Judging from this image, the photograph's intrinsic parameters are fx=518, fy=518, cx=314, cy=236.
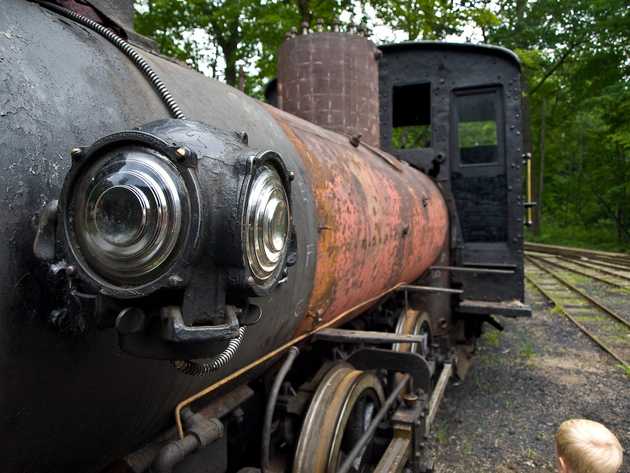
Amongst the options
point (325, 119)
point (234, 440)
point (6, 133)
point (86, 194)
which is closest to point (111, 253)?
point (86, 194)

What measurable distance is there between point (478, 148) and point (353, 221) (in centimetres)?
434

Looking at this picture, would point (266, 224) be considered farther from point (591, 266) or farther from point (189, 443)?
point (591, 266)

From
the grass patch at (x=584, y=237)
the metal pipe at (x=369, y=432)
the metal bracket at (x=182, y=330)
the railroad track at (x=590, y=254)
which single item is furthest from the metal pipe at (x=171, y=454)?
the grass patch at (x=584, y=237)

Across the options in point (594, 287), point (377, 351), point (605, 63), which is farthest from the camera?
point (605, 63)

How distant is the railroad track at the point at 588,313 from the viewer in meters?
7.20

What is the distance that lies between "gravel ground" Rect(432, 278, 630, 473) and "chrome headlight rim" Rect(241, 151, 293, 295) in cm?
345

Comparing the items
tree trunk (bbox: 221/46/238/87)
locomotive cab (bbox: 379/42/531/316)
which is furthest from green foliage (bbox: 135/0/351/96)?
locomotive cab (bbox: 379/42/531/316)

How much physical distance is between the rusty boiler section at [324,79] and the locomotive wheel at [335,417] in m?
2.01

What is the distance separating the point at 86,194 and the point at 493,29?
2092 centimetres

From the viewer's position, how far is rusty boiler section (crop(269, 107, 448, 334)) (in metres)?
2.23

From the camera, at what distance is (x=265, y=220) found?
1130 mm

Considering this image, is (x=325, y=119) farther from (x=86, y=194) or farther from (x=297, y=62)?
(x=86, y=194)

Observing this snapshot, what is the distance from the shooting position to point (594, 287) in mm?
11578

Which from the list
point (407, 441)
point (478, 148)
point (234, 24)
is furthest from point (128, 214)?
point (234, 24)
